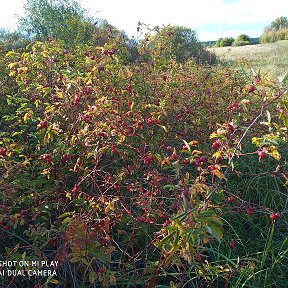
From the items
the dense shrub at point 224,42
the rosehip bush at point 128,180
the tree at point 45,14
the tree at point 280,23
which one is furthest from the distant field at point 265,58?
the tree at point 280,23

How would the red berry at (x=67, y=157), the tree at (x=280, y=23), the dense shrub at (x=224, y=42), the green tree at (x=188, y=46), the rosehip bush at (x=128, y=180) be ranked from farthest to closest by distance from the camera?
the tree at (x=280, y=23)
the dense shrub at (x=224, y=42)
the green tree at (x=188, y=46)
the red berry at (x=67, y=157)
the rosehip bush at (x=128, y=180)

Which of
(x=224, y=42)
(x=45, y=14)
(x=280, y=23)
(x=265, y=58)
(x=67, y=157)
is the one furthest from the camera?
(x=280, y=23)

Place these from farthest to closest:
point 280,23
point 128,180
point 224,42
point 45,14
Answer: point 280,23
point 224,42
point 45,14
point 128,180

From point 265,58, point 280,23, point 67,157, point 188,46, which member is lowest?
point 265,58

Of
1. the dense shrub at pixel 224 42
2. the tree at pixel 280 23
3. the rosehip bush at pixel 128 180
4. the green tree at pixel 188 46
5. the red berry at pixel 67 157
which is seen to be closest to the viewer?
the rosehip bush at pixel 128 180

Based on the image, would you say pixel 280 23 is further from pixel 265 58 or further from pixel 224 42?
pixel 265 58

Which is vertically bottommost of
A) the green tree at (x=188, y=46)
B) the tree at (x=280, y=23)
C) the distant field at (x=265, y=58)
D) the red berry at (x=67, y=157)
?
the distant field at (x=265, y=58)

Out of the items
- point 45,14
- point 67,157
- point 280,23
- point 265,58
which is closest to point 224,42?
point 280,23

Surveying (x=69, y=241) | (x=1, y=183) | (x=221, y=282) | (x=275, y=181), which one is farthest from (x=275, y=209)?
(x=1, y=183)

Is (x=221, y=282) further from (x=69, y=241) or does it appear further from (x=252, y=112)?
(x=252, y=112)

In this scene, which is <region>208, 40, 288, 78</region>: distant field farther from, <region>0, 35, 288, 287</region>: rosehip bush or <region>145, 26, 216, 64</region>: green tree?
<region>0, 35, 288, 287</region>: rosehip bush

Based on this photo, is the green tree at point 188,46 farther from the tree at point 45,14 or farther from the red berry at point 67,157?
the red berry at point 67,157

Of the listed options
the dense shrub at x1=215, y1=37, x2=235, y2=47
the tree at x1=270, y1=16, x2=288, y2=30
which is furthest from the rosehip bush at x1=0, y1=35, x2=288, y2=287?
the tree at x1=270, y1=16, x2=288, y2=30

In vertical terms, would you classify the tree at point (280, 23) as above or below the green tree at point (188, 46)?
above
